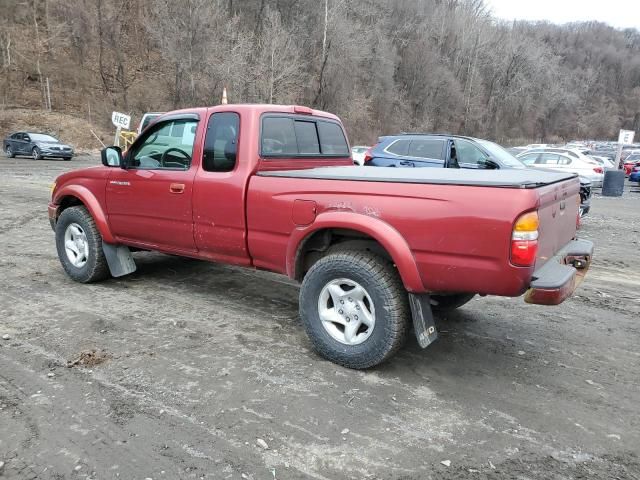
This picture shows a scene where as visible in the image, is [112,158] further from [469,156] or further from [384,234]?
[469,156]

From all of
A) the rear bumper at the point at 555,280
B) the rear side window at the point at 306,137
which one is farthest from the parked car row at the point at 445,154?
the rear bumper at the point at 555,280

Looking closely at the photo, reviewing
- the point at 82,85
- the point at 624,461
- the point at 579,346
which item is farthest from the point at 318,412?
the point at 82,85

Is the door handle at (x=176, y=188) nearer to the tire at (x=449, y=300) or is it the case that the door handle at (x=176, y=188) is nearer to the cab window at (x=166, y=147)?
the cab window at (x=166, y=147)

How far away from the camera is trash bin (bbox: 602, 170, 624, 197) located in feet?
59.6

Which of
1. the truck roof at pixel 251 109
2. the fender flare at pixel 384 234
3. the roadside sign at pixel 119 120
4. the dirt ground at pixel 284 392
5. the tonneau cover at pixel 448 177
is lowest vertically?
the dirt ground at pixel 284 392

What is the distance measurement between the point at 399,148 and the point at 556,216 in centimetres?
797

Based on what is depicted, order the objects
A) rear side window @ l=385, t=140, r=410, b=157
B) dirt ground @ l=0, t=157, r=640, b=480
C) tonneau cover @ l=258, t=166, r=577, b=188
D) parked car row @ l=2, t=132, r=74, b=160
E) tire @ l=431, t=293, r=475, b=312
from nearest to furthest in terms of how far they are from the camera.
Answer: dirt ground @ l=0, t=157, r=640, b=480 < tonneau cover @ l=258, t=166, r=577, b=188 < tire @ l=431, t=293, r=475, b=312 < rear side window @ l=385, t=140, r=410, b=157 < parked car row @ l=2, t=132, r=74, b=160

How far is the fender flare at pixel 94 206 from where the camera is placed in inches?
207

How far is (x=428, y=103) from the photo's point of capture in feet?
209

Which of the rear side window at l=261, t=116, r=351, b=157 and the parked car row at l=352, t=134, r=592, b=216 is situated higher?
the rear side window at l=261, t=116, r=351, b=157

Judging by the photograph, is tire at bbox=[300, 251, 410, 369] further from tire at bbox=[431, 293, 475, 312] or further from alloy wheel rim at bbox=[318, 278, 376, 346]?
tire at bbox=[431, 293, 475, 312]

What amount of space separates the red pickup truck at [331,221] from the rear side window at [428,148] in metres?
5.54

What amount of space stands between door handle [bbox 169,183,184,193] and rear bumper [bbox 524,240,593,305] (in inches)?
118

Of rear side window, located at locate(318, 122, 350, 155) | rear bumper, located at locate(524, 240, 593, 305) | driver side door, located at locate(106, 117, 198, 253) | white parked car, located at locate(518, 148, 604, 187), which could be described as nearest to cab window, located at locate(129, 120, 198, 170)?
driver side door, located at locate(106, 117, 198, 253)
